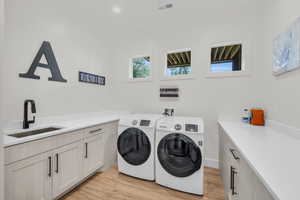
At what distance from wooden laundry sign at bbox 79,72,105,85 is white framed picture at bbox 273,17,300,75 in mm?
2952

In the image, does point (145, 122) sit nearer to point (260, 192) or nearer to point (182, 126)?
point (182, 126)

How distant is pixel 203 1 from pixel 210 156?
2.84 metres

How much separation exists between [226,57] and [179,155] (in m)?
2.07

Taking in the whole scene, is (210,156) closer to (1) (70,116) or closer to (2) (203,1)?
(1) (70,116)

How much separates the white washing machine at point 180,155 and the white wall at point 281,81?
864mm

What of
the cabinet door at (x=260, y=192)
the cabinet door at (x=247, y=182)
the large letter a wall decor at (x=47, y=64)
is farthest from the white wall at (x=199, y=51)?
the cabinet door at (x=260, y=192)

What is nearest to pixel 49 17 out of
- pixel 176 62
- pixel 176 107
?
pixel 176 62

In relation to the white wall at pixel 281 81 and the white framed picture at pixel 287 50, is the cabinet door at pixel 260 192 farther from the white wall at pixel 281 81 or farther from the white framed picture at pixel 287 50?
the white framed picture at pixel 287 50

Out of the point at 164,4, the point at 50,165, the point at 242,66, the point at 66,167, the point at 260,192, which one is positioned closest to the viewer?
the point at 260,192

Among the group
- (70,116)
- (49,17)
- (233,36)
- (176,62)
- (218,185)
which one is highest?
(49,17)

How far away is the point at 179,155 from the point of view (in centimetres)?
170

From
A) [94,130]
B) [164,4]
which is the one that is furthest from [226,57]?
[94,130]

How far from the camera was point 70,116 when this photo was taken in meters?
2.28

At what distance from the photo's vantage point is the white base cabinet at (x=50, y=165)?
3.79 ft
